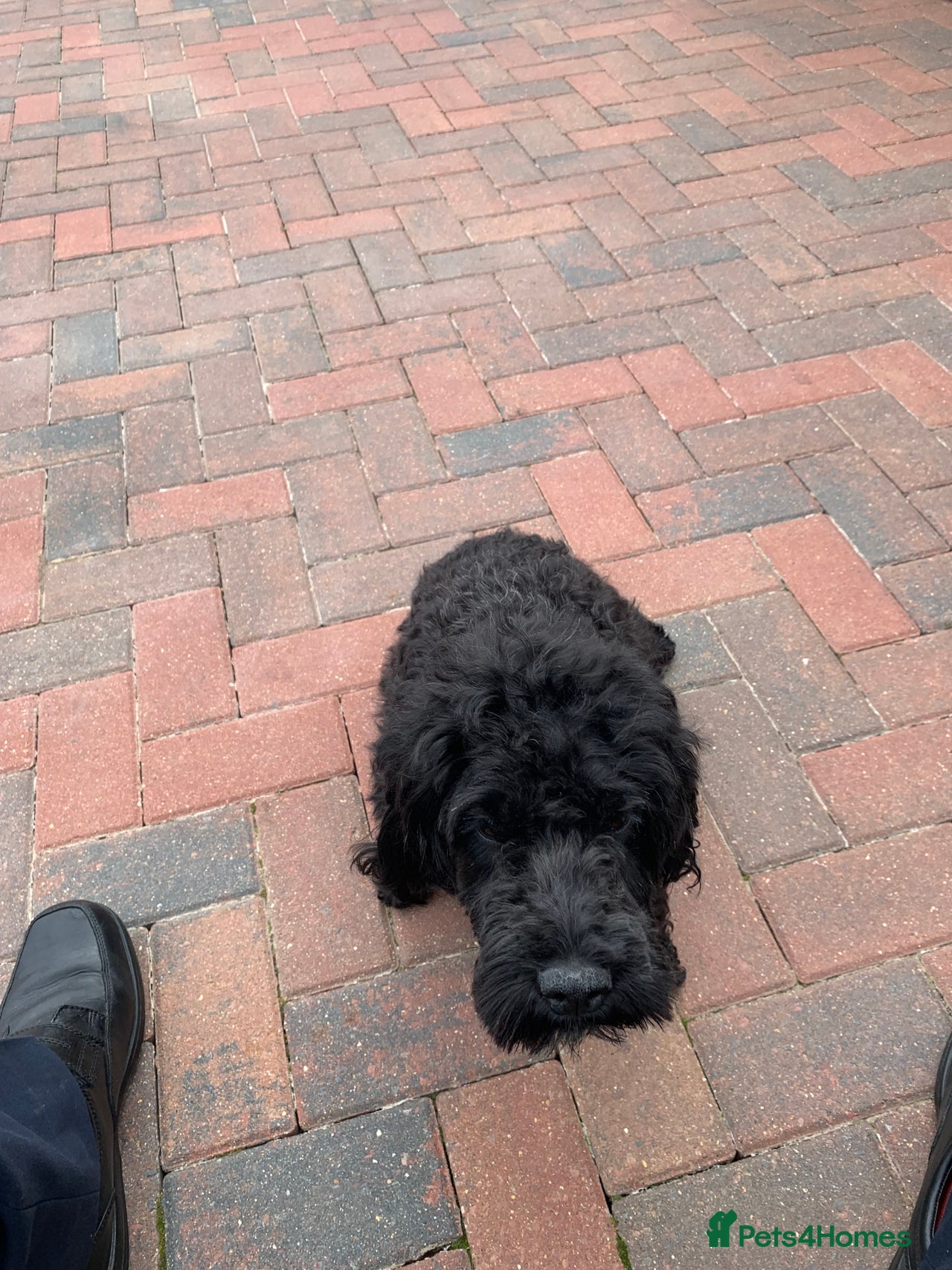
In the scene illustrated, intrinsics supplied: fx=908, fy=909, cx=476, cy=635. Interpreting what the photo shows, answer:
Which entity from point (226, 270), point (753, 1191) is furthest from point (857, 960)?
point (226, 270)

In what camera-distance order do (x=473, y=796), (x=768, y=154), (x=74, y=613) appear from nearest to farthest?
(x=473, y=796) → (x=74, y=613) → (x=768, y=154)

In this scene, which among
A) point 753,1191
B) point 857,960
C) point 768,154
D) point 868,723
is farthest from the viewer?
point 768,154

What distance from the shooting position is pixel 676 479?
11.0 feet

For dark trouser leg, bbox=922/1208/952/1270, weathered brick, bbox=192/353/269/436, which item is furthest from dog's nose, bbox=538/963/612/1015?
weathered brick, bbox=192/353/269/436

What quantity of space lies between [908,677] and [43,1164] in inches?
98.0

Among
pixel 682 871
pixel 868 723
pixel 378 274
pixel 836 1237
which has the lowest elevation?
pixel 836 1237

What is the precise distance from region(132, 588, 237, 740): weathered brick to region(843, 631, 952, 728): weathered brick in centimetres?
193

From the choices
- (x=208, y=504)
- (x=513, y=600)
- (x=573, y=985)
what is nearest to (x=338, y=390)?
(x=208, y=504)

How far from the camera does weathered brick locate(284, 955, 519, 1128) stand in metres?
2.05

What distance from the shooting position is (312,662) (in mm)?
2879

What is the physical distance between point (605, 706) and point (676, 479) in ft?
5.96

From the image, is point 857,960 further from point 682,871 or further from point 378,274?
point 378,274

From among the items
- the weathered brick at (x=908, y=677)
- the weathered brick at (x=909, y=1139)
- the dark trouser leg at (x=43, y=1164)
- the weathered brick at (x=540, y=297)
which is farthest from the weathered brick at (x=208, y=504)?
the weathered brick at (x=909, y=1139)

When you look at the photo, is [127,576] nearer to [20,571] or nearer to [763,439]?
[20,571]
